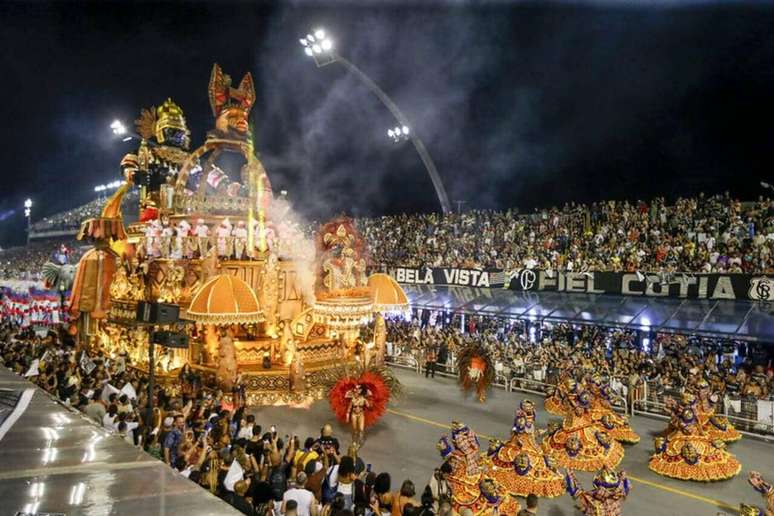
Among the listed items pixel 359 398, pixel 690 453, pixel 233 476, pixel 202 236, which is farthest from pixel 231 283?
pixel 690 453

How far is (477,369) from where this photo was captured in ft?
48.2

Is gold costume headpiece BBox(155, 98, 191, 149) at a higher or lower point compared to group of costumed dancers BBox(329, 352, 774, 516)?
higher

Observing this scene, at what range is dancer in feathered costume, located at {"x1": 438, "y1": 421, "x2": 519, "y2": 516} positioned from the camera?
262 inches

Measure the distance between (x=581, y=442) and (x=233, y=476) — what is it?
664cm

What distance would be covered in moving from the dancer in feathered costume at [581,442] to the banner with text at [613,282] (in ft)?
27.8

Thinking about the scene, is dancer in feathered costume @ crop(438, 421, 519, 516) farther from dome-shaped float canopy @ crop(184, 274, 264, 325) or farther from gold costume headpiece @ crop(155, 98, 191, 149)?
gold costume headpiece @ crop(155, 98, 191, 149)

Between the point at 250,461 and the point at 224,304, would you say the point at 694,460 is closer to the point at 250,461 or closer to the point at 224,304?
→ the point at 250,461

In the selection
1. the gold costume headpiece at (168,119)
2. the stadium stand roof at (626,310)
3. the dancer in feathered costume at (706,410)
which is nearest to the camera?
the dancer in feathered costume at (706,410)

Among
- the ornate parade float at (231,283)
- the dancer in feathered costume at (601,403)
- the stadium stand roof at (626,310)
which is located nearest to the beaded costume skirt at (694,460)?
the dancer in feathered costume at (601,403)

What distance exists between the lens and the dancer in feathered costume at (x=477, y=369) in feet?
48.2

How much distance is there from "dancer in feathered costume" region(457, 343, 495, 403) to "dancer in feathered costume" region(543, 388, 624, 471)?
4.42 m

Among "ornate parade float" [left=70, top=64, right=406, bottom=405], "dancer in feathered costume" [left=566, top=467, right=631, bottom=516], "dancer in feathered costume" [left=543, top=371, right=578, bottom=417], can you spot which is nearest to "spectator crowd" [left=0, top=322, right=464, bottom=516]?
"dancer in feathered costume" [left=566, top=467, right=631, bottom=516]

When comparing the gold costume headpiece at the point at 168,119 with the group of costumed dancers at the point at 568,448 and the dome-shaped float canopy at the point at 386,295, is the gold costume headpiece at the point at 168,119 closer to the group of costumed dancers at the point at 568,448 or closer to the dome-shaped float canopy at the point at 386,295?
the dome-shaped float canopy at the point at 386,295

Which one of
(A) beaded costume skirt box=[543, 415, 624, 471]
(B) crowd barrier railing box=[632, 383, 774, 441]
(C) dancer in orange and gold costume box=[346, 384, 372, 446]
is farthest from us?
(B) crowd barrier railing box=[632, 383, 774, 441]
